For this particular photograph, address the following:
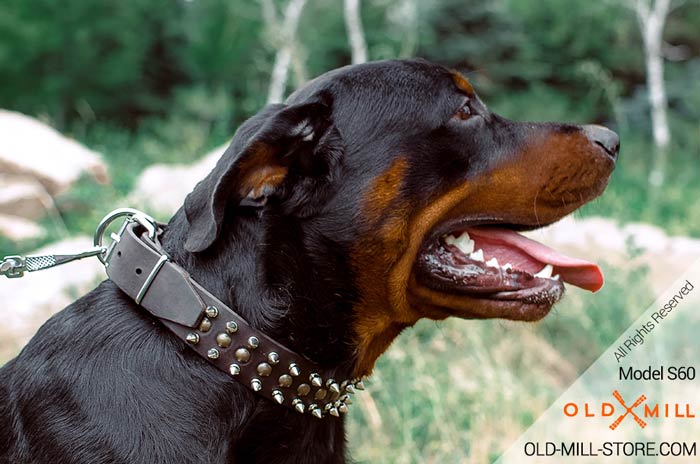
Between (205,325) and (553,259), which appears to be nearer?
(205,325)

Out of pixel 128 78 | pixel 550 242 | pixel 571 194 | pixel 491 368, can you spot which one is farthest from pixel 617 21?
pixel 571 194

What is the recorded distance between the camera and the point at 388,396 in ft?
15.4

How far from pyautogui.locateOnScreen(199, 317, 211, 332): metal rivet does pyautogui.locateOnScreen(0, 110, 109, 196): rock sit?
7.25 metres

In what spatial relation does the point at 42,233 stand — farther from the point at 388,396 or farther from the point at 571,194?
the point at 571,194

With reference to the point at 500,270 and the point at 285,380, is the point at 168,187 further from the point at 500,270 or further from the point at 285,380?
the point at 285,380

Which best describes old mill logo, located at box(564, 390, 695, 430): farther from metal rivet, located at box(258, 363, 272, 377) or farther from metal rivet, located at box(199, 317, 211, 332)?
metal rivet, located at box(199, 317, 211, 332)

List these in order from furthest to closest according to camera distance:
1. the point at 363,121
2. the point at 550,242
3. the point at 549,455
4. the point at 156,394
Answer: the point at 550,242 → the point at 549,455 → the point at 363,121 → the point at 156,394

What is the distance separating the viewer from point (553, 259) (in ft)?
9.41

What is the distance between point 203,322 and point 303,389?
14.1 inches

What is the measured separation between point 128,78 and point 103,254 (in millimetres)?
17087

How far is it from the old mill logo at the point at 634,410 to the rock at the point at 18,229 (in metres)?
5.58

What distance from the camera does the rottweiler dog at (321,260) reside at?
2328mm

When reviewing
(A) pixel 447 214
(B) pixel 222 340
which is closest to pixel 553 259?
(A) pixel 447 214

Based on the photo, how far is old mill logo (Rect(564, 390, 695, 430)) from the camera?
437cm
